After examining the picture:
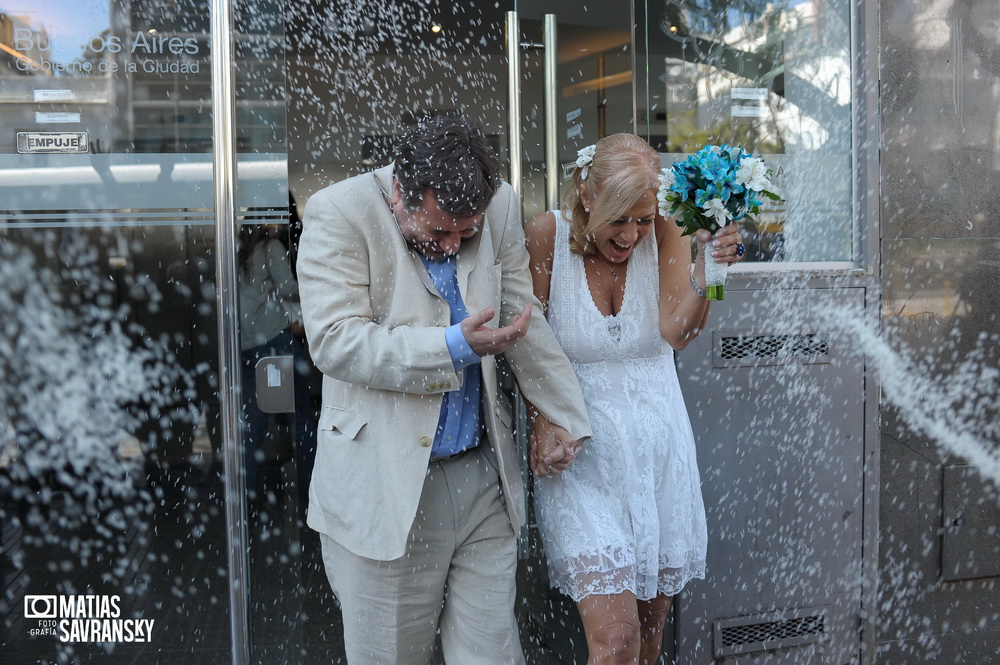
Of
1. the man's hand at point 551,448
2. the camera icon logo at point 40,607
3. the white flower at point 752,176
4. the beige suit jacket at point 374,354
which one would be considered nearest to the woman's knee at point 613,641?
the man's hand at point 551,448

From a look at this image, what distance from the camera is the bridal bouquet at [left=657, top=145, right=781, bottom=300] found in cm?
282

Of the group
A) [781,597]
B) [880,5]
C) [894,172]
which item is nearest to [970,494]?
[781,597]

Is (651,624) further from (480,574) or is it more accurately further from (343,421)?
(343,421)

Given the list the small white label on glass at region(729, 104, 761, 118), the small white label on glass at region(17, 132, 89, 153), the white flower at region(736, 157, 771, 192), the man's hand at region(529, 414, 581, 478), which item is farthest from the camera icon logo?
the small white label on glass at region(729, 104, 761, 118)

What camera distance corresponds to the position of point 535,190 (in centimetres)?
434

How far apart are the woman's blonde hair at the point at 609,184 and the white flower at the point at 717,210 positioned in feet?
0.69

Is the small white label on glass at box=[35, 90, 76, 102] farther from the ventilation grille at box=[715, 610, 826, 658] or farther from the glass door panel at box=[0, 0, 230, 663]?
the ventilation grille at box=[715, 610, 826, 658]

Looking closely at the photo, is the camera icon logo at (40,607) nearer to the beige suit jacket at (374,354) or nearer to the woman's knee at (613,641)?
the beige suit jacket at (374,354)

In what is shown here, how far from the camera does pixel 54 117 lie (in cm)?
349

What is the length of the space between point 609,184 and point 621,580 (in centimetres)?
127

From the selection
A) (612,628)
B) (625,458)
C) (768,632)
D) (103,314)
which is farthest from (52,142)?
(768,632)

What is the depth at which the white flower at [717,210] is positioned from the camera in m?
2.81

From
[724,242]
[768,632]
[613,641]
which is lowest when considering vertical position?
[768,632]

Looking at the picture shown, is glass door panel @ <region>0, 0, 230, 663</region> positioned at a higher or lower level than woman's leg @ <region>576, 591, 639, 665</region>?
higher
